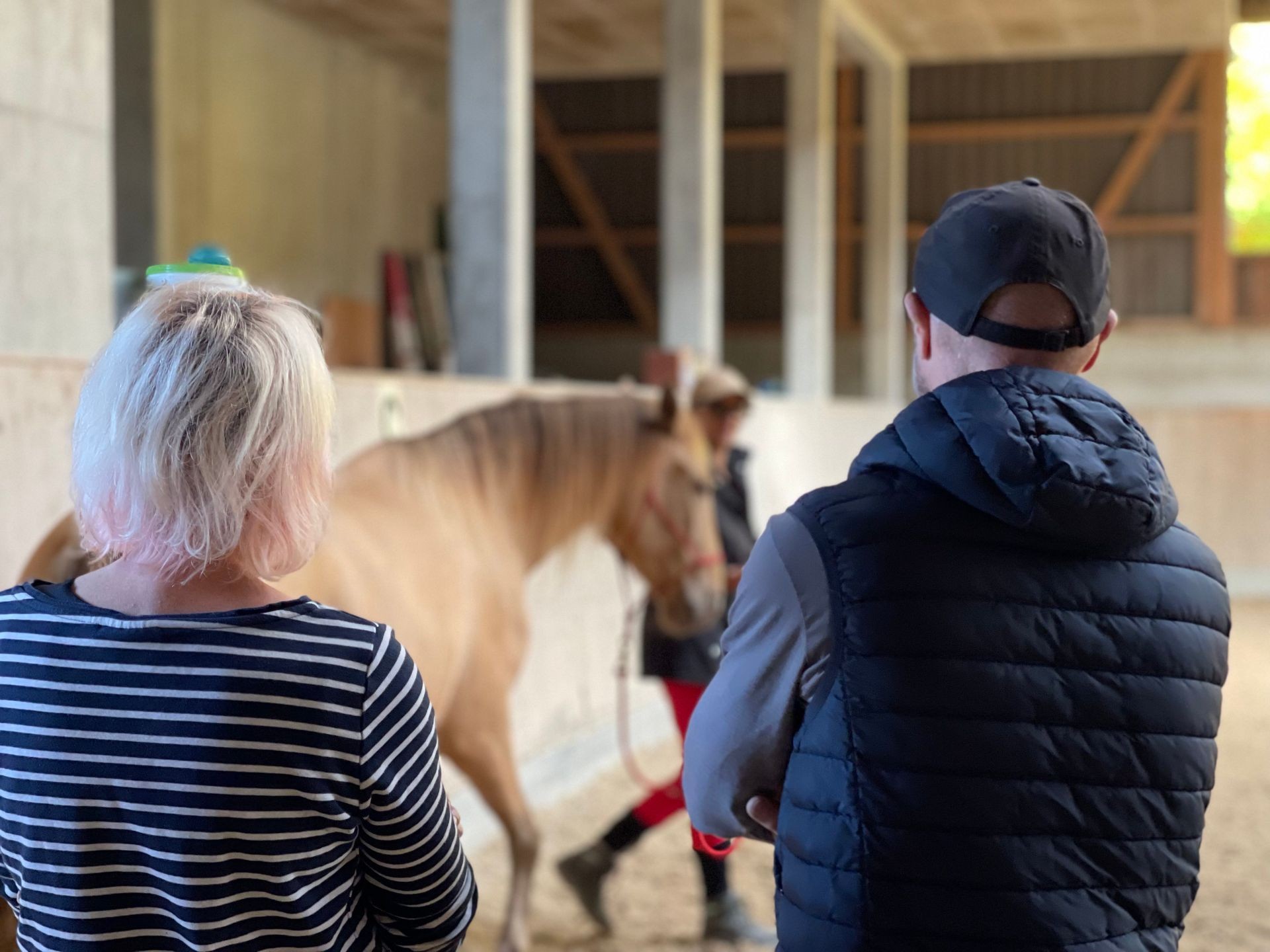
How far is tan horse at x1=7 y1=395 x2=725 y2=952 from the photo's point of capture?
2.85 meters

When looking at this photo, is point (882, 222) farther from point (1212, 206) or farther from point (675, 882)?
point (675, 882)

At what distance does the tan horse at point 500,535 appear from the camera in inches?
112

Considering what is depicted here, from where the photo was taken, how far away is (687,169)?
322 inches

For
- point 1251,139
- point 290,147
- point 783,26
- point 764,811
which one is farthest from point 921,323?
point 1251,139

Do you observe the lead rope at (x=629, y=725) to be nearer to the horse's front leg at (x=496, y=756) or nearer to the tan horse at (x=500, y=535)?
the tan horse at (x=500, y=535)

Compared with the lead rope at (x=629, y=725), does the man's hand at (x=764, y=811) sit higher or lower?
higher

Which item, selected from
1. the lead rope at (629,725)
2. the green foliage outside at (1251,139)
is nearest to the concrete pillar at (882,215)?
the lead rope at (629,725)

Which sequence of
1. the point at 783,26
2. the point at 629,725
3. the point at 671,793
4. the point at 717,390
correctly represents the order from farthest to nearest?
the point at 783,26
the point at 629,725
the point at 717,390
the point at 671,793

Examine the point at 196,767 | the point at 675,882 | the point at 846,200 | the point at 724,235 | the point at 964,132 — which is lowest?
the point at 675,882

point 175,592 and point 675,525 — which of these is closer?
point 175,592

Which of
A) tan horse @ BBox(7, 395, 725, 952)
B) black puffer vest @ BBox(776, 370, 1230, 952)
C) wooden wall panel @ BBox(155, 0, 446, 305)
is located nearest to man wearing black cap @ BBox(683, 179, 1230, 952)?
black puffer vest @ BBox(776, 370, 1230, 952)

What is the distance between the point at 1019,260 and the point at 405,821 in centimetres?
77

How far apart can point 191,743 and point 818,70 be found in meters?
9.58

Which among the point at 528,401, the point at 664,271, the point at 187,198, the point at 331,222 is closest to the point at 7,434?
the point at 528,401
